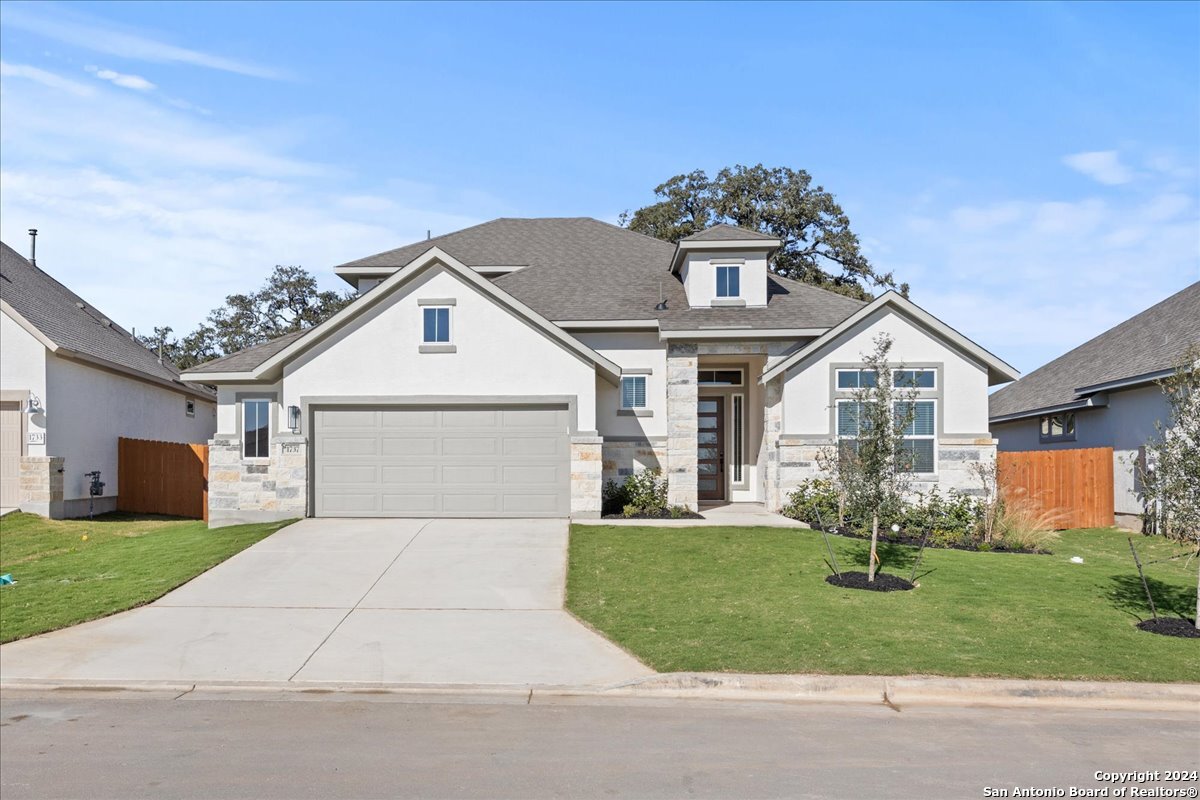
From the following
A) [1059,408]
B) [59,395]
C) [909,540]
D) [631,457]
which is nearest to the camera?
[909,540]

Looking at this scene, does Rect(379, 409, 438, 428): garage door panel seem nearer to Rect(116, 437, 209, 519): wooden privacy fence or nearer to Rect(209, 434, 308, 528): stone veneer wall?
Rect(209, 434, 308, 528): stone veneer wall

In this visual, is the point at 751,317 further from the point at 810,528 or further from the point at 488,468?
the point at 488,468

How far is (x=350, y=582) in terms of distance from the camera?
12750 mm

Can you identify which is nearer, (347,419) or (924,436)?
(347,419)

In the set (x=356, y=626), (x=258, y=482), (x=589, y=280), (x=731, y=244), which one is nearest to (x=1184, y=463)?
(x=356, y=626)

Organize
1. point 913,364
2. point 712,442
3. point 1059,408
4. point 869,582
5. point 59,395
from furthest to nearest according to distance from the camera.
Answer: point 1059,408 < point 712,442 < point 59,395 < point 913,364 < point 869,582

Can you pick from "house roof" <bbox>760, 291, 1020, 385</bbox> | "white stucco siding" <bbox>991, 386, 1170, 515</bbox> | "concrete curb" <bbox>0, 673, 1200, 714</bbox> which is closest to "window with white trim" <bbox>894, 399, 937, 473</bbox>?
"house roof" <bbox>760, 291, 1020, 385</bbox>

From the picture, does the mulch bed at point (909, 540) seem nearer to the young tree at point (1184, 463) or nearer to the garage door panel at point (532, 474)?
the garage door panel at point (532, 474)

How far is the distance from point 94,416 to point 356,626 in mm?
16482

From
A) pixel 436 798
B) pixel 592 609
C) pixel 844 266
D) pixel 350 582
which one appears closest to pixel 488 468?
pixel 350 582

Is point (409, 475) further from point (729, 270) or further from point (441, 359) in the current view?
point (729, 270)

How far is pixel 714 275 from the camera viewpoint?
21.6 m

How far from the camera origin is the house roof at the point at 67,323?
2152 cm

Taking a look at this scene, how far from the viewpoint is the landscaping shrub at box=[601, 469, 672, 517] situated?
1917cm
